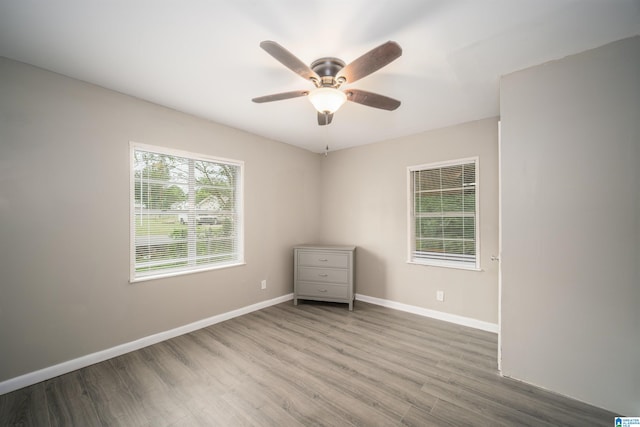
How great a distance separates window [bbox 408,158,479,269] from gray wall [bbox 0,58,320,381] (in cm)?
285

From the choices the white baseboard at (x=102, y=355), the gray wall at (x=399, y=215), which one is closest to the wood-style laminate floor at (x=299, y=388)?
the white baseboard at (x=102, y=355)

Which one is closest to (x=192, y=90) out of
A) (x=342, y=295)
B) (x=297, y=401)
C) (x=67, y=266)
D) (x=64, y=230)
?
(x=64, y=230)

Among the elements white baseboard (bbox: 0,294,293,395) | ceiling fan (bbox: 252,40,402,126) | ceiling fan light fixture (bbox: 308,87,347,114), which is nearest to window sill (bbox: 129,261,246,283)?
white baseboard (bbox: 0,294,293,395)

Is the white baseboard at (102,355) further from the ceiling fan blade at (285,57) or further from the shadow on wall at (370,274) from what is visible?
the ceiling fan blade at (285,57)

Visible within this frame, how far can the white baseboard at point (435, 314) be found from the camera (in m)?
3.02

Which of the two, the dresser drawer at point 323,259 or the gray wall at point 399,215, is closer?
the gray wall at point 399,215

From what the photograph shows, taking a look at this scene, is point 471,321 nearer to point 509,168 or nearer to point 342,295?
point 342,295

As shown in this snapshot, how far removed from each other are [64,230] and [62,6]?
1.66m

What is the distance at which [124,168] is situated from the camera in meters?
2.51

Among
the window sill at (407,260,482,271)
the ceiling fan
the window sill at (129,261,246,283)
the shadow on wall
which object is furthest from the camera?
the shadow on wall

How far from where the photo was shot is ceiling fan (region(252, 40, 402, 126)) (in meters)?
1.46

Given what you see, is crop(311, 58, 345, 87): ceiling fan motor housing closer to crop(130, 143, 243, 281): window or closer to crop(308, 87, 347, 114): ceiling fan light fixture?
crop(308, 87, 347, 114): ceiling fan light fixture

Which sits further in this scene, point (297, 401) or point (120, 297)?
point (120, 297)

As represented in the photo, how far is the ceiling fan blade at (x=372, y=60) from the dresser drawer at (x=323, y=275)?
2662 mm
